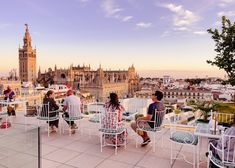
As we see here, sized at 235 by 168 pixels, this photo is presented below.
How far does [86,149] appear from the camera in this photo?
4031 millimetres

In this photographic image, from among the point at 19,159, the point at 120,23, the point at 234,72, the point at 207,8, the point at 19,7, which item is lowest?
the point at 19,159

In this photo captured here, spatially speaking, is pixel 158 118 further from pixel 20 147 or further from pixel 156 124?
pixel 20 147

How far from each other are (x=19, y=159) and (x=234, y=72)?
13.9 ft

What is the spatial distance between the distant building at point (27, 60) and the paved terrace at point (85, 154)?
250 ft

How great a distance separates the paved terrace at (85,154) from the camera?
2.49m

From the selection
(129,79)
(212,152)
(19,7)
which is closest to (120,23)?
(19,7)

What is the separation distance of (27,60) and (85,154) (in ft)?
255

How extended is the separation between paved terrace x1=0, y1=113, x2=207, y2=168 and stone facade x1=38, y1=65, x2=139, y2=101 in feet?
155

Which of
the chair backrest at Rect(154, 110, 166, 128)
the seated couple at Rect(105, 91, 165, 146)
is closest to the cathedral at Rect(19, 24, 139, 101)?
the seated couple at Rect(105, 91, 165, 146)

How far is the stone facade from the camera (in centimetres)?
5806

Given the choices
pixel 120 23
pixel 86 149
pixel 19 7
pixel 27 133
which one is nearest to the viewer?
pixel 27 133

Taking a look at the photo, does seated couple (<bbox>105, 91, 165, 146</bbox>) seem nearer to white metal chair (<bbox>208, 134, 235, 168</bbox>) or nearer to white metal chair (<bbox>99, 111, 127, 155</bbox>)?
white metal chair (<bbox>99, 111, 127, 155</bbox>)

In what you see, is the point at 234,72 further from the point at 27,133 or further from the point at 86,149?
the point at 27,133

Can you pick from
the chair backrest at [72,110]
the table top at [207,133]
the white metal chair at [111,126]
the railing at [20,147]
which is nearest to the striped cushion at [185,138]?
the table top at [207,133]
